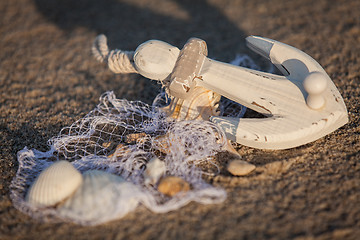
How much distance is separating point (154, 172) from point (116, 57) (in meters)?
0.91

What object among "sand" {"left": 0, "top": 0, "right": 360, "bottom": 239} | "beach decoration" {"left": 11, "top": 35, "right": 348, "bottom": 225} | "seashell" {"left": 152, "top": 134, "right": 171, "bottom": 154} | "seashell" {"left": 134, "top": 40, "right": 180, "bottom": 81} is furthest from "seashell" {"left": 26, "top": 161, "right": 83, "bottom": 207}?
"seashell" {"left": 134, "top": 40, "right": 180, "bottom": 81}

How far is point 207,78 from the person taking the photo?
6.31 ft

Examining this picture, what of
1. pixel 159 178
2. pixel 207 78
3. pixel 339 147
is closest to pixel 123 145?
pixel 159 178

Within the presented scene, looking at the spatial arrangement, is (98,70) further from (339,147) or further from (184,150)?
(339,147)

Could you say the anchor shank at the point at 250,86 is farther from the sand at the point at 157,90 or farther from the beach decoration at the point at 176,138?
the sand at the point at 157,90

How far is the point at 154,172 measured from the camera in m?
1.65

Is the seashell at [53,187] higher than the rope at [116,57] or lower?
lower

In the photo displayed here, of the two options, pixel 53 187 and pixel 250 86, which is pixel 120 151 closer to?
pixel 53 187

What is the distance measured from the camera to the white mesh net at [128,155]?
1.52 m

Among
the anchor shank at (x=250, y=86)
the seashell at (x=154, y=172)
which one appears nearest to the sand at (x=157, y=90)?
the seashell at (x=154, y=172)

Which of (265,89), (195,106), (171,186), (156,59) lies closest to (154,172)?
(171,186)

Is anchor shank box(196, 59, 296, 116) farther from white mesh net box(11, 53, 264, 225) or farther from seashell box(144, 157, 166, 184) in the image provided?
seashell box(144, 157, 166, 184)

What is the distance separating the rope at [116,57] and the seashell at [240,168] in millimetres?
943

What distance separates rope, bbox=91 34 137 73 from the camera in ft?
6.93
